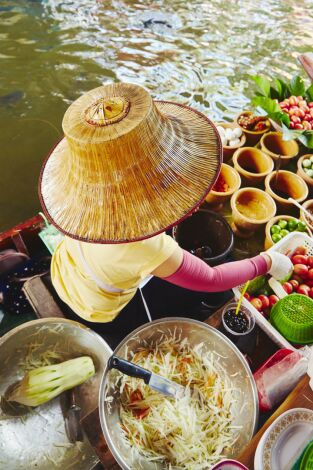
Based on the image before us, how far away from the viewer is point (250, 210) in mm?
2803

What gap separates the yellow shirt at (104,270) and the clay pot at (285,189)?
1.51 metres

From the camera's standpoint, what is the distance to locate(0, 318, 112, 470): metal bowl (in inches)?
65.1

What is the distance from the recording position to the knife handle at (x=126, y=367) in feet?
4.80

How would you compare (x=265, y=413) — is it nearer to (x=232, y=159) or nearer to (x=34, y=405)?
(x=34, y=405)

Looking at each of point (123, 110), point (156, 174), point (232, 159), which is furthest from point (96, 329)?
point (232, 159)

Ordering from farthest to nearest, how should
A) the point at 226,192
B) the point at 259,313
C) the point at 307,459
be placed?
the point at 226,192
the point at 259,313
the point at 307,459

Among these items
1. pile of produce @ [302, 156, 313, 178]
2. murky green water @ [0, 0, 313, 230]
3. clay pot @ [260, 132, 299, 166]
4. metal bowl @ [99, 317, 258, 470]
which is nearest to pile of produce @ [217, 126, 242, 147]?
clay pot @ [260, 132, 299, 166]

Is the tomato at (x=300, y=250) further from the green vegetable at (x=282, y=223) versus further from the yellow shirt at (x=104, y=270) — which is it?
the yellow shirt at (x=104, y=270)

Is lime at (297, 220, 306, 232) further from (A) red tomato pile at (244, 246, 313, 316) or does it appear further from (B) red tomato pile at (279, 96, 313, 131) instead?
(B) red tomato pile at (279, 96, 313, 131)

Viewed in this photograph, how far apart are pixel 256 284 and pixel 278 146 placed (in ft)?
5.42

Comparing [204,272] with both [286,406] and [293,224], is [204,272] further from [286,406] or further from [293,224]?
[293,224]

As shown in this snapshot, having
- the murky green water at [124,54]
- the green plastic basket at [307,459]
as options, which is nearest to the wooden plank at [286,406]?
the green plastic basket at [307,459]

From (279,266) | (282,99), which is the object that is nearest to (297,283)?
(279,266)

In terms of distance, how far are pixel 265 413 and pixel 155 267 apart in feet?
3.08
